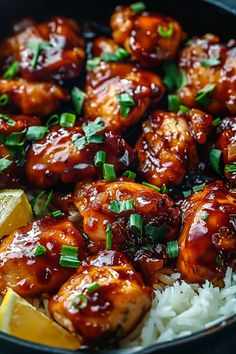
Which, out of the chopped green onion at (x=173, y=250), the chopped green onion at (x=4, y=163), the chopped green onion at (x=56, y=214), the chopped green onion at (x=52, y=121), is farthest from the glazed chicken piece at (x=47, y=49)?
the chopped green onion at (x=173, y=250)

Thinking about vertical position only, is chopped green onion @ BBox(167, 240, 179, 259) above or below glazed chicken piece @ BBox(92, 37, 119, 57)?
below

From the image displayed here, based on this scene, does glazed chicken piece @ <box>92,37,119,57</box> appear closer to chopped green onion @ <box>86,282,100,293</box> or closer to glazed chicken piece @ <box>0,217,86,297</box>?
glazed chicken piece @ <box>0,217,86,297</box>

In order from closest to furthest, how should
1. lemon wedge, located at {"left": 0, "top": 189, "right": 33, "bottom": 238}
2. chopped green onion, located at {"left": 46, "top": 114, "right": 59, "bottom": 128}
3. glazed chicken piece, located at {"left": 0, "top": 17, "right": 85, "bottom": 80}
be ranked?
1. lemon wedge, located at {"left": 0, "top": 189, "right": 33, "bottom": 238}
2. chopped green onion, located at {"left": 46, "top": 114, "right": 59, "bottom": 128}
3. glazed chicken piece, located at {"left": 0, "top": 17, "right": 85, "bottom": 80}

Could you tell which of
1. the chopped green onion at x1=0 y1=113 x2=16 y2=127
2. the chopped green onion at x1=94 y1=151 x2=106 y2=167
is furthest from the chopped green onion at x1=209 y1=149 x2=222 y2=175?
the chopped green onion at x1=0 y1=113 x2=16 y2=127

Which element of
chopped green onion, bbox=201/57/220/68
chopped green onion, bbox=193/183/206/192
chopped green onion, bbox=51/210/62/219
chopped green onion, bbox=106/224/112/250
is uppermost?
chopped green onion, bbox=201/57/220/68

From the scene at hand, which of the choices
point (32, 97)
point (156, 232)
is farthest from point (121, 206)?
point (32, 97)

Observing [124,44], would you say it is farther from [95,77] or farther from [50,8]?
[50,8]

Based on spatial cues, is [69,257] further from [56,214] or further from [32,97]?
[32,97]
